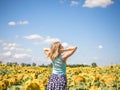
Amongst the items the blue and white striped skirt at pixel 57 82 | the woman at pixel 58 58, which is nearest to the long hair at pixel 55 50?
the woman at pixel 58 58

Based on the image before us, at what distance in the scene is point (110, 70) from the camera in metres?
14.3

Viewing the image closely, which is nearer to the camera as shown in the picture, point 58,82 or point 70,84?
point 58,82

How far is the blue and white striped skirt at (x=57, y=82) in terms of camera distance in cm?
651

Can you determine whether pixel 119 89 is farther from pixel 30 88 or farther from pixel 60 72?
pixel 30 88

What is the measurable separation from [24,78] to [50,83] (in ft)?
8.38

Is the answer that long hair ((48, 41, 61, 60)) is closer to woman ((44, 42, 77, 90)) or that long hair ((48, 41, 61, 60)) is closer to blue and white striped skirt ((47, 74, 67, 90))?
woman ((44, 42, 77, 90))

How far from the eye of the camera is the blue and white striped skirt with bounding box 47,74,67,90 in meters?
6.51

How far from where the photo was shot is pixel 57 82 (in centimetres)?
660

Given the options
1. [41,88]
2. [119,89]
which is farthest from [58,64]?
[119,89]

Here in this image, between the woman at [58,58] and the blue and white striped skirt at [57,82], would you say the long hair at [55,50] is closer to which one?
the woman at [58,58]

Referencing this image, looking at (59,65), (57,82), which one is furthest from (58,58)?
(57,82)

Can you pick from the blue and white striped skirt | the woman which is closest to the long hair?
the woman

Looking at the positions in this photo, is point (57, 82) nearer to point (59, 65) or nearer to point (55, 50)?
point (59, 65)

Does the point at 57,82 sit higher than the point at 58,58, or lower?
lower
